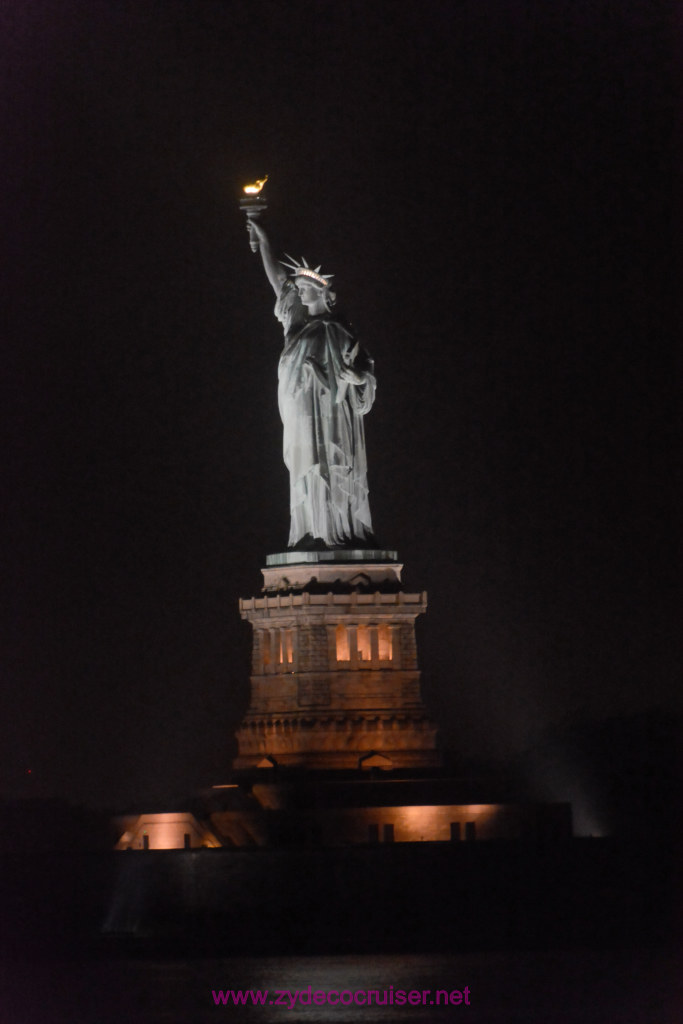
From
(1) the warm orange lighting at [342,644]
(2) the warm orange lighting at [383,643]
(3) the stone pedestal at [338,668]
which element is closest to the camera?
(3) the stone pedestal at [338,668]

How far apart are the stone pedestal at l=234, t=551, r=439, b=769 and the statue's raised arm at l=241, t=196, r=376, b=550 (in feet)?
2.98

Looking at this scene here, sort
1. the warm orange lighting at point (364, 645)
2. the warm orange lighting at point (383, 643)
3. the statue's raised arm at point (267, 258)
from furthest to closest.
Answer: the statue's raised arm at point (267, 258) < the warm orange lighting at point (383, 643) < the warm orange lighting at point (364, 645)

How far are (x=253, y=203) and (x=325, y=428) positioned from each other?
16.4 feet

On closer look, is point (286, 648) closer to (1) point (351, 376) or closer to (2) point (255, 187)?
(1) point (351, 376)

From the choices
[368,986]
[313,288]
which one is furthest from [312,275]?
[368,986]

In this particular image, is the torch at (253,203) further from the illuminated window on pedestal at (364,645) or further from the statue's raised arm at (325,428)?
the illuminated window on pedestal at (364,645)

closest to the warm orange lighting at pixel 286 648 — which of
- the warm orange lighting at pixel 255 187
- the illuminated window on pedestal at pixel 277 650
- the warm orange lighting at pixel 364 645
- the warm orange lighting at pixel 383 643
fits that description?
the illuminated window on pedestal at pixel 277 650

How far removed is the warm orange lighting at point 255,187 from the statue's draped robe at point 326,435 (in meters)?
3.18

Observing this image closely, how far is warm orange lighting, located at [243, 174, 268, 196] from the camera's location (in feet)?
219

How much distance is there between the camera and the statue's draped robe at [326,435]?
6475 cm

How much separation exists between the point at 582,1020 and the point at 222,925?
981cm

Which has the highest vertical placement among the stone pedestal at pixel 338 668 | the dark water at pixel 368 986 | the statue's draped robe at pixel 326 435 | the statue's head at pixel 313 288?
the statue's head at pixel 313 288

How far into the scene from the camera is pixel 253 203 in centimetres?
6662

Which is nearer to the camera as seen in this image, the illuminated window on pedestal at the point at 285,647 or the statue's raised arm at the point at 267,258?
the illuminated window on pedestal at the point at 285,647
